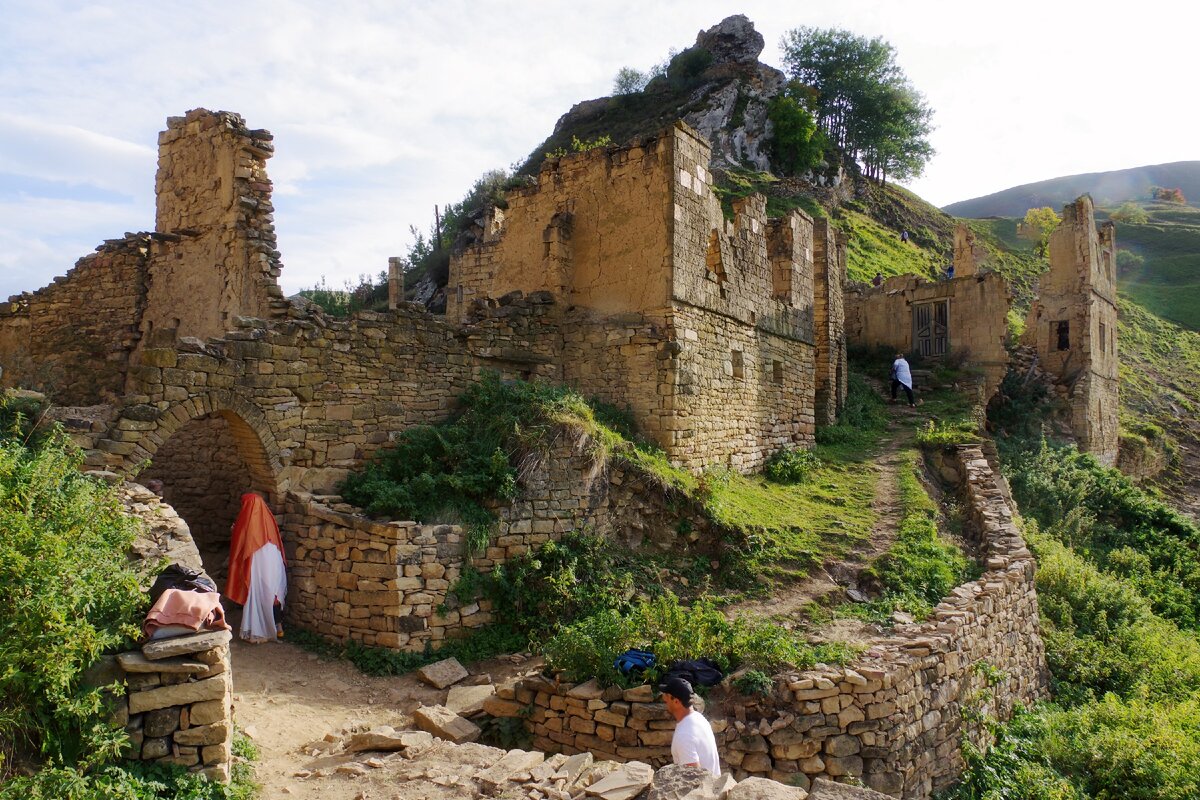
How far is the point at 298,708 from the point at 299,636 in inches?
63.9

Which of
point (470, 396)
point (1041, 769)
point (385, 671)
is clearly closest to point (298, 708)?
point (385, 671)

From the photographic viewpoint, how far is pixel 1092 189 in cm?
9756

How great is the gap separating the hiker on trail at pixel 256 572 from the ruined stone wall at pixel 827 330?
12.6 metres

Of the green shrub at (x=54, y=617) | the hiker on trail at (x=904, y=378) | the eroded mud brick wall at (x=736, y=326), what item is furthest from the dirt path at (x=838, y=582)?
the hiker on trail at (x=904, y=378)

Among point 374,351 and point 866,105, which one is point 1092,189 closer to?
point 866,105

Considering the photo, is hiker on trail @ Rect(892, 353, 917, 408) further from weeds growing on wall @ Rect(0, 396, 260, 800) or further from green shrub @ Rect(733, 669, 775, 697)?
weeds growing on wall @ Rect(0, 396, 260, 800)

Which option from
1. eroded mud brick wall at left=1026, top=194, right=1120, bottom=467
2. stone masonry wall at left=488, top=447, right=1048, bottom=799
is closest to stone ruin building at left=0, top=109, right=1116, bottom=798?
stone masonry wall at left=488, top=447, right=1048, bottom=799

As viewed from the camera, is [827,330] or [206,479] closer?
[206,479]

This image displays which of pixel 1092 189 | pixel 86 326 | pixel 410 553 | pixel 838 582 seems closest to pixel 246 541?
pixel 410 553

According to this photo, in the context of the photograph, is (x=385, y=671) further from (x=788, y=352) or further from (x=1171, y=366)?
(x=1171, y=366)

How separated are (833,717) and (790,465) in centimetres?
751

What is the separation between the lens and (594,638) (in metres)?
7.08

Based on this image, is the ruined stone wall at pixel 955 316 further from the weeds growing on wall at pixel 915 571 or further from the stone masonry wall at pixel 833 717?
the stone masonry wall at pixel 833 717

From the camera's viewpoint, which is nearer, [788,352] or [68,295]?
[68,295]
